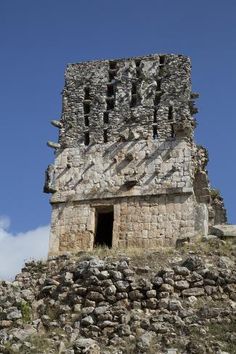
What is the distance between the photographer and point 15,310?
13.8 metres

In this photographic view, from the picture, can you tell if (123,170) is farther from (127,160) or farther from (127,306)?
(127,306)

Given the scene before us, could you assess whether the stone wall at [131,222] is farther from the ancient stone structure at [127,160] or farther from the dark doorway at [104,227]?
the dark doorway at [104,227]

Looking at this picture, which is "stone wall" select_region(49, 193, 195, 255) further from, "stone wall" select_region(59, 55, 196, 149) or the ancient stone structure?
"stone wall" select_region(59, 55, 196, 149)

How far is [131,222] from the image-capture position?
1909cm

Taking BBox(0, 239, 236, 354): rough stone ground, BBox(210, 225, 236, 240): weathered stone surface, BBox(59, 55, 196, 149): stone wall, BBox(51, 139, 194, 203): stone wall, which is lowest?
→ BBox(0, 239, 236, 354): rough stone ground

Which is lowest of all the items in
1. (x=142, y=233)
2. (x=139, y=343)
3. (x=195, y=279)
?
(x=139, y=343)

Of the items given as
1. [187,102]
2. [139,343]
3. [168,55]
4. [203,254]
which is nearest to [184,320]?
[139,343]

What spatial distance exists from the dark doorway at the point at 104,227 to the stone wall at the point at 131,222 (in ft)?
1.30

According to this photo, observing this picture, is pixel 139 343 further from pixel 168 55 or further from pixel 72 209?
pixel 168 55

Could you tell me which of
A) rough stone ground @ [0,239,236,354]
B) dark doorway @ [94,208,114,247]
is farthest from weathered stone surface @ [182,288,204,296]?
dark doorway @ [94,208,114,247]

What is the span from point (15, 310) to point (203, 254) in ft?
15.2

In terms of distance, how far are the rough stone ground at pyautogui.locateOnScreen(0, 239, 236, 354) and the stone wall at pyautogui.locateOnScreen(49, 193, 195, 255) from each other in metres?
3.19

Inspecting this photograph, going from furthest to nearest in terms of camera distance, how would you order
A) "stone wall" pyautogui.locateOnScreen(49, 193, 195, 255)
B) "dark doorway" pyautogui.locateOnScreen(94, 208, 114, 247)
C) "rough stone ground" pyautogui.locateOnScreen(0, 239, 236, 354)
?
"dark doorway" pyautogui.locateOnScreen(94, 208, 114, 247) < "stone wall" pyautogui.locateOnScreen(49, 193, 195, 255) < "rough stone ground" pyautogui.locateOnScreen(0, 239, 236, 354)

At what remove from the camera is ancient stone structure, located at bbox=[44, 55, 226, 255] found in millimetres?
19062
